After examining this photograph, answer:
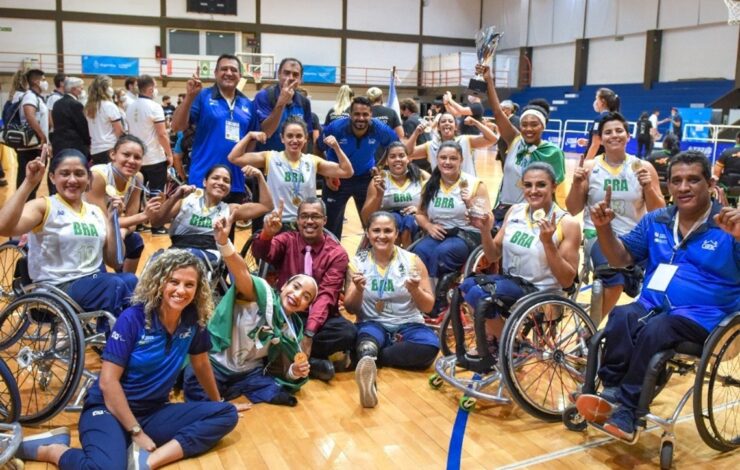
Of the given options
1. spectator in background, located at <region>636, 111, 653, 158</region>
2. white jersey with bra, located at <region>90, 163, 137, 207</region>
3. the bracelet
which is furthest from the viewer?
spectator in background, located at <region>636, 111, 653, 158</region>

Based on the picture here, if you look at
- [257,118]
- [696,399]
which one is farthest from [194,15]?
[696,399]

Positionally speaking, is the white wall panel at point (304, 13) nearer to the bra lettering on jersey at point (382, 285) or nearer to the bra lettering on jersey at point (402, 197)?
the bra lettering on jersey at point (402, 197)

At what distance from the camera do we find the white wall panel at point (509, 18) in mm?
22953

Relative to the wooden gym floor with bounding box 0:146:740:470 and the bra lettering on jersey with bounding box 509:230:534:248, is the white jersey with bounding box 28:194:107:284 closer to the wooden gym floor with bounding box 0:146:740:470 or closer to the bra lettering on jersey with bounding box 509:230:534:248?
the wooden gym floor with bounding box 0:146:740:470

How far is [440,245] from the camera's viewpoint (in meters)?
4.02

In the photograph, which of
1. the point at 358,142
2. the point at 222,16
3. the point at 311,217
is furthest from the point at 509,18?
the point at 311,217

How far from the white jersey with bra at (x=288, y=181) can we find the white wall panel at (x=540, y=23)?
19965mm

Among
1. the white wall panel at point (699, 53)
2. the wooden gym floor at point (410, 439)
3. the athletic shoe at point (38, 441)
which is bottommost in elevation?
the wooden gym floor at point (410, 439)

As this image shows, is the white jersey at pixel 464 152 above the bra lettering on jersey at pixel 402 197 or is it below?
above

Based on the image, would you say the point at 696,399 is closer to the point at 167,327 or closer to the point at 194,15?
the point at 167,327

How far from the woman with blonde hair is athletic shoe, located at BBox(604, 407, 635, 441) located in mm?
4679

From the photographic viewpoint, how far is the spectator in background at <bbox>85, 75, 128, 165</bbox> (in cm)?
569

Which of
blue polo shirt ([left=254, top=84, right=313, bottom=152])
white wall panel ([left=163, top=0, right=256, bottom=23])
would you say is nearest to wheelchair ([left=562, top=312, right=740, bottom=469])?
blue polo shirt ([left=254, top=84, right=313, bottom=152])

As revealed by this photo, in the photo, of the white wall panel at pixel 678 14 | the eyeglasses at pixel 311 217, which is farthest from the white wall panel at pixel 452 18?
the eyeglasses at pixel 311 217
